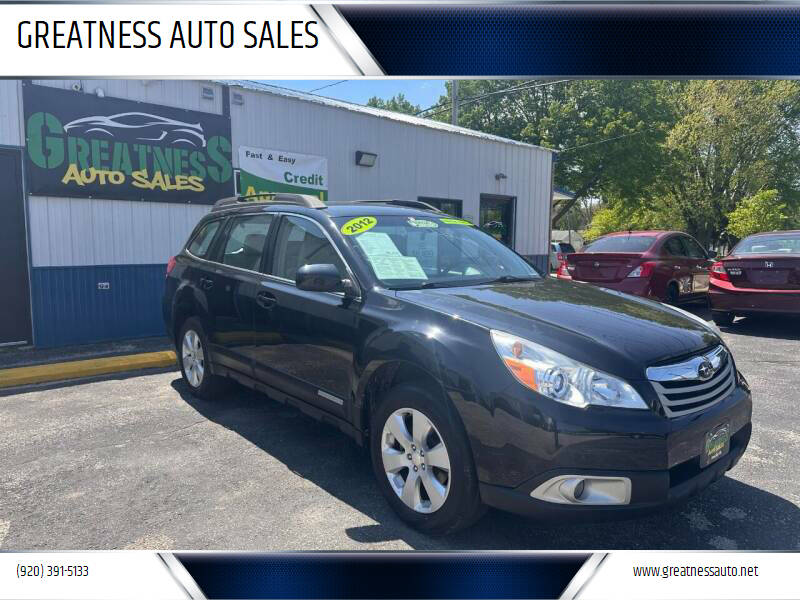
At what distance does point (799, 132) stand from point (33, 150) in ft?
117

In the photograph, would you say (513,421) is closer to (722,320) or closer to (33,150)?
(33,150)

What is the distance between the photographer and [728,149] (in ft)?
93.2

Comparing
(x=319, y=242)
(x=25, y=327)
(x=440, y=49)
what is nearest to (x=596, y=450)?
(x=319, y=242)

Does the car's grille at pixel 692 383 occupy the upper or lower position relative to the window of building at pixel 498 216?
lower

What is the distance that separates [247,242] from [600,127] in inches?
1077

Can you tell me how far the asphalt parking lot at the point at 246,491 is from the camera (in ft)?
9.46

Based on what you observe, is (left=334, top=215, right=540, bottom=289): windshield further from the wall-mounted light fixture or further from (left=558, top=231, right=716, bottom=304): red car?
the wall-mounted light fixture

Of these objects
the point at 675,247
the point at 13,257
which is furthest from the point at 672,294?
the point at 13,257

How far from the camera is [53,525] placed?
304 centimetres

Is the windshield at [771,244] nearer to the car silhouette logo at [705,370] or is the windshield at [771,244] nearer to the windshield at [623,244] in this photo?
the windshield at [623,244]

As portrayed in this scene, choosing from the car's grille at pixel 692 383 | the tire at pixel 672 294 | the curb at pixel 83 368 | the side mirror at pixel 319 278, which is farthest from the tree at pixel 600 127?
the car's grille at pixel 692 383

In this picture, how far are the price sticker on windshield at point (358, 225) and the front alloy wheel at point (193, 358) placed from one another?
2023 millimetres

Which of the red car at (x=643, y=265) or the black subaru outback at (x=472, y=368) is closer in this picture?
the black subaru outback at (x=472, y=368)

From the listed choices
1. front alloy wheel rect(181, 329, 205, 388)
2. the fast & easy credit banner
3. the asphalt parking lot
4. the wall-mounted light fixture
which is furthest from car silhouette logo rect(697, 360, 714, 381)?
the wall-mounted light fixture
